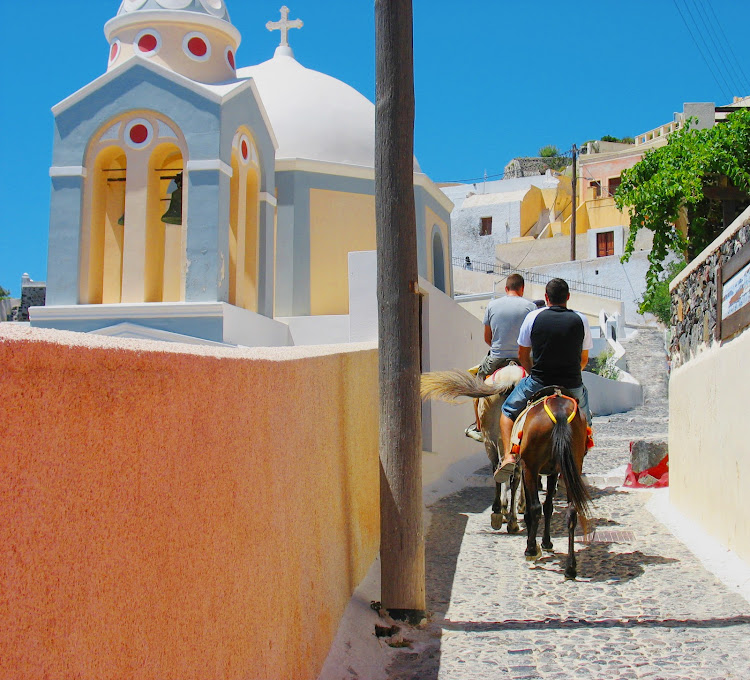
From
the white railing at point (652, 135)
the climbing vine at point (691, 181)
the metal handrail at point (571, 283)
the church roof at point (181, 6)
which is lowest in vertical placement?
the climbing vine at point (691, 181)

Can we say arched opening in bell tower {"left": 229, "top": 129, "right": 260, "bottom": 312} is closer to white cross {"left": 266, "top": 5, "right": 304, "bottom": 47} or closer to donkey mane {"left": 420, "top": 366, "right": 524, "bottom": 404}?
donkey mane {"left": 420, "top": 366, "right": 524, "bottom": 404}

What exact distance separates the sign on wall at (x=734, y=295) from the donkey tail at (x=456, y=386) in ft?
5.69

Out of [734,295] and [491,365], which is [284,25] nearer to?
[491,365]

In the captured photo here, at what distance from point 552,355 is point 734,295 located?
1.42 meters

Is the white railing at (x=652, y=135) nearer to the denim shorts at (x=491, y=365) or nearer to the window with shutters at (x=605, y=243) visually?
the window with shutters at (x=605, y=243)

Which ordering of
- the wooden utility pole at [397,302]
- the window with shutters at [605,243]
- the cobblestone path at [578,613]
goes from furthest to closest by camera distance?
the window with shutters at [605,243]
the wooden utility pole at [397,302]
the cobblestone path at [578,613]


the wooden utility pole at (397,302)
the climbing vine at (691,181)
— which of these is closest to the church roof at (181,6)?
the climbing vine at (691,181)

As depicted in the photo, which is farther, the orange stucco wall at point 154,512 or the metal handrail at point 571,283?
the metal handrail at point 571,283

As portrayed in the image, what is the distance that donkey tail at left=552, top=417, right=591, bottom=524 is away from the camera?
5.92 metres

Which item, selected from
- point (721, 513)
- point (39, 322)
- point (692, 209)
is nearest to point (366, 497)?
point (721, 513)

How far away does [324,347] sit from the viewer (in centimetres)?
543

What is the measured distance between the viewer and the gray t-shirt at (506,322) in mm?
8078

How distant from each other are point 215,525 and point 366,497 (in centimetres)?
353

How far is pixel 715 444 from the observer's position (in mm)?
7016
